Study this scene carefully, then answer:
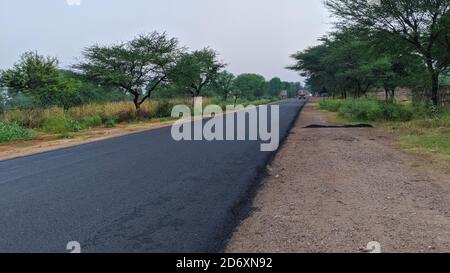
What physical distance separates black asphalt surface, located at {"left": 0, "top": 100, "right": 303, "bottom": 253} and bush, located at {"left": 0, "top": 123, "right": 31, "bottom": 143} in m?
7.66

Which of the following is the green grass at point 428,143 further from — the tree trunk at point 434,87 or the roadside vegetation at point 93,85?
the roadside vegetation at point 93,85

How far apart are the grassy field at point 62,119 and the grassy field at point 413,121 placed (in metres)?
13.7

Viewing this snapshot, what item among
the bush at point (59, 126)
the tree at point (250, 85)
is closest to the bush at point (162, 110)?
the bush at point (59, 126)

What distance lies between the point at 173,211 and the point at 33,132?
1529 centimetres

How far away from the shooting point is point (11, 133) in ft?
52.5

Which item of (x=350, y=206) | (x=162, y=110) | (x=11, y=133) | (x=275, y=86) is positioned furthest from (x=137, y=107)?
(x=275, y=86)

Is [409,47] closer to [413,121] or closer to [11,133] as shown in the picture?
[413,121]

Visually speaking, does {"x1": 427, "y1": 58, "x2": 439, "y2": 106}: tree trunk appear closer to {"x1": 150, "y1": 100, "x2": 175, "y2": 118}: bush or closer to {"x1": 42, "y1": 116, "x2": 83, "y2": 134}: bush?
{"x1": 42, "y1": 116, "x2": 83, "y2": 134}: bush

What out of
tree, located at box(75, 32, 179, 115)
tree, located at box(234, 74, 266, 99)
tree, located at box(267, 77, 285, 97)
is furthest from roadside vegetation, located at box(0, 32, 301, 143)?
tree, located at box(267, 77, 285, 97)

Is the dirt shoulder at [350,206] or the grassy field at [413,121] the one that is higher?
the grassy field at [413,121]

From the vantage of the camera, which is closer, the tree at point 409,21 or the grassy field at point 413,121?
the grassy field at point 413,121

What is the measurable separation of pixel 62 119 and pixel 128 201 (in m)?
16.0

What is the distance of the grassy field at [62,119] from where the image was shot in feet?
54.5

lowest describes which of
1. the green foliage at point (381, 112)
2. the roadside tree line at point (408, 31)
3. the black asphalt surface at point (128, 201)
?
the black asphalt surface at point (128, 201)
